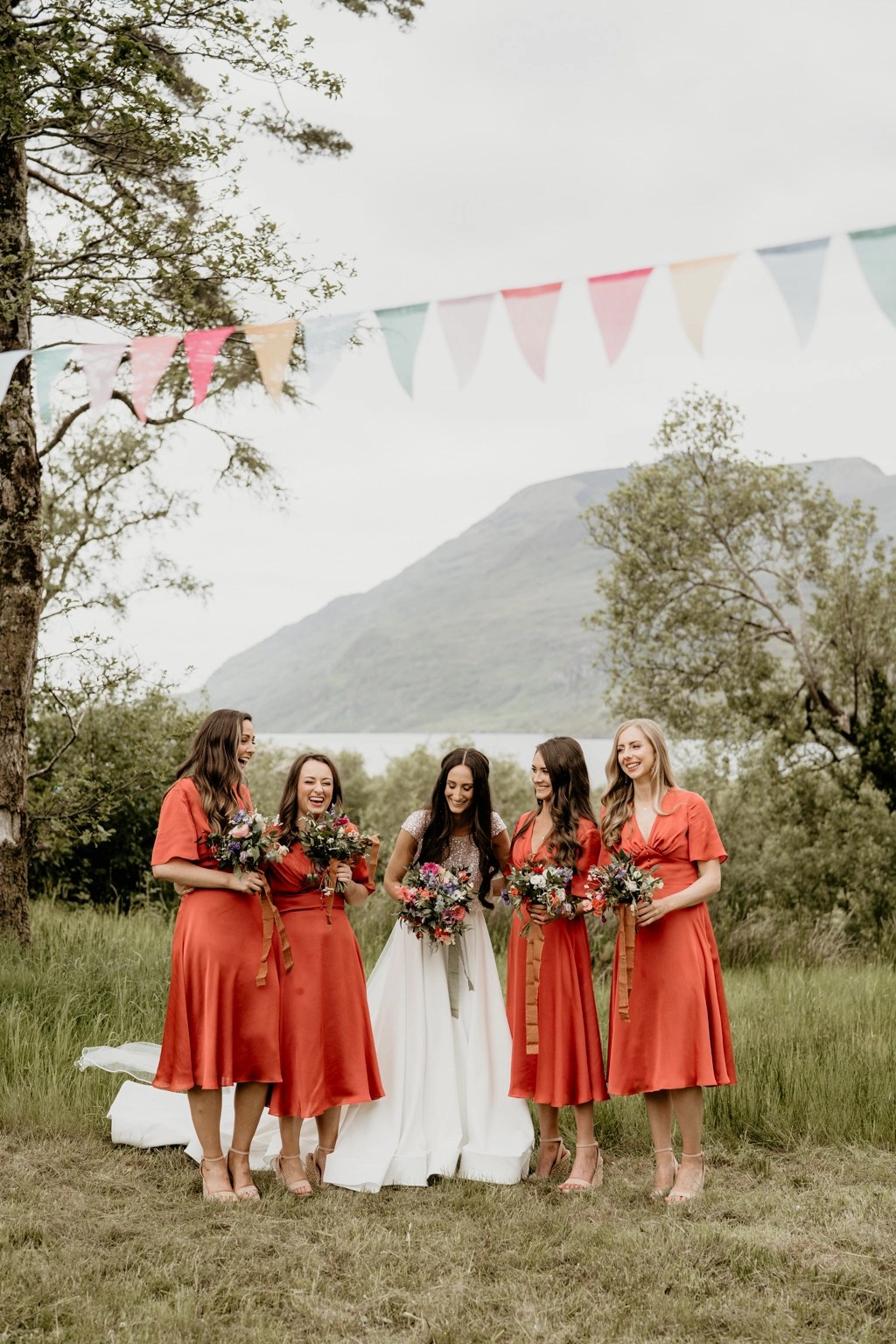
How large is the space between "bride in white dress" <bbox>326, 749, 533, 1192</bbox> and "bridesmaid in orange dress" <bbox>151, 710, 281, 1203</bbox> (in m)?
0.50

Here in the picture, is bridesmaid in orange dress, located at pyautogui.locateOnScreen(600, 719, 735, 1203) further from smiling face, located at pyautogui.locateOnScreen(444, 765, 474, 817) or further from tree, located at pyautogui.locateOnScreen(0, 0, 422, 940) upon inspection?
tree, located at pyautogui.locateOnScreen(0, 0, 422, 940)

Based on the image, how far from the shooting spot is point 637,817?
4.97 metres

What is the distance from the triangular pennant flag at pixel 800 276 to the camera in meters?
5.66

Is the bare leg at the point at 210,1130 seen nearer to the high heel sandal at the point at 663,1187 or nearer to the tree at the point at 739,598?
the high heel sandal at the point at 663,1187

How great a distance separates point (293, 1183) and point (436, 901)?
49.8 inches

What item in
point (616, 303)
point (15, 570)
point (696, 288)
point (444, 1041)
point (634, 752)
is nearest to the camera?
point (634, 752)

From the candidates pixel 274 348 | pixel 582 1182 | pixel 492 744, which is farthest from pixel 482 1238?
pixel 492 744

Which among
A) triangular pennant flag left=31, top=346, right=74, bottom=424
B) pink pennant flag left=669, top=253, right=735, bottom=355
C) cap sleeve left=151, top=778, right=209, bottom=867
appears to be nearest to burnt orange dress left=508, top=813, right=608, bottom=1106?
cap sleeve left=151, top=778, right=209, bottom=867

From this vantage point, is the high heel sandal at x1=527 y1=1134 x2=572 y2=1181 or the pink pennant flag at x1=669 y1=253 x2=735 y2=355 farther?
the pink pennant flag at x1=669 y1=253 x2=735 y2=355

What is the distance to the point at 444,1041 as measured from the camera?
17.2ft

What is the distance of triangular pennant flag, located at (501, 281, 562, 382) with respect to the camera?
620 cm

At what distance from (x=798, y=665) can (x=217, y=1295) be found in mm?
13529

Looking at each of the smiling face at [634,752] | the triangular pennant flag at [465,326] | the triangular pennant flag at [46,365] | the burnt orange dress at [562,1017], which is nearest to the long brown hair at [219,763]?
the burnt orange dress at [562,1017]

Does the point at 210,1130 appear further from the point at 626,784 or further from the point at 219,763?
the point at 626,784
